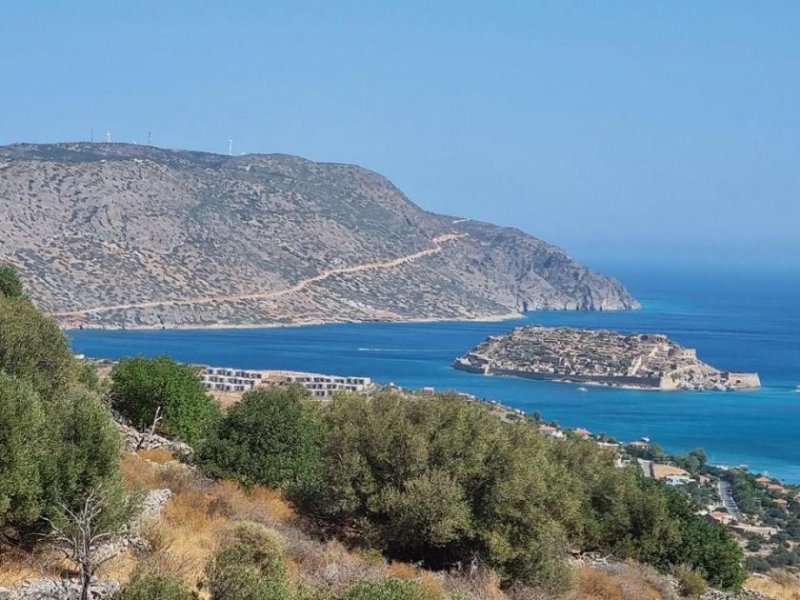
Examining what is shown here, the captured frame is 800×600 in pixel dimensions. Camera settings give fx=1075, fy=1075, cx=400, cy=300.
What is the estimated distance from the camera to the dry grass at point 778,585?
14340mm

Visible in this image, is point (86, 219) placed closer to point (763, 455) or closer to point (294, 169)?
point (294, 169)

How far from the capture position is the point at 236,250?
110188 millimetres

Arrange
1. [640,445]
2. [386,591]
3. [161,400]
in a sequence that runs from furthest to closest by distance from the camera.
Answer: [640,445]
[161,400]
[386,591]

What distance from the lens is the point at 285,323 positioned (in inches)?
3888

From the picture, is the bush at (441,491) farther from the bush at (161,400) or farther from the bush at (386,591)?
the bush at (161,400)

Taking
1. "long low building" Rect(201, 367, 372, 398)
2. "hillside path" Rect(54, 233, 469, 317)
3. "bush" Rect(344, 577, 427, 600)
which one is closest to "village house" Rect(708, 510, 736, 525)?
"long low building" Rect(201, 367, 372, 398)

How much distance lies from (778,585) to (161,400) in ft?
31.0

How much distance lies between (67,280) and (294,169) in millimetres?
57359

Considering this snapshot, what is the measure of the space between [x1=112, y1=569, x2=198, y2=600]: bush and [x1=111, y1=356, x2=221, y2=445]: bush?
32.5 feet

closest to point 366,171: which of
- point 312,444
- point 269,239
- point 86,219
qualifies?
point 269,239

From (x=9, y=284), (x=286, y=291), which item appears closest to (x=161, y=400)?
(x=9, y=284)

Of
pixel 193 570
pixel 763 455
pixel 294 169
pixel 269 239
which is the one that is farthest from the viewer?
pixel 294 169

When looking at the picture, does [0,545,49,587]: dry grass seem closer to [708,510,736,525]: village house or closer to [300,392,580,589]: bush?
[300,392,580,589]: bush

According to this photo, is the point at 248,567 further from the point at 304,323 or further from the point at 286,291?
the point at 286,291
